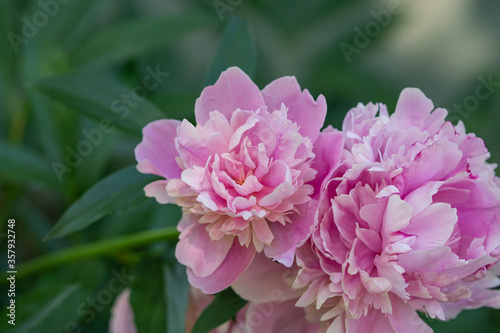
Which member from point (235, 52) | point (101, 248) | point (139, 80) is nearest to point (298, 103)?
point (235, 52)

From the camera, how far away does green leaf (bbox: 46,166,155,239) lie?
422mm

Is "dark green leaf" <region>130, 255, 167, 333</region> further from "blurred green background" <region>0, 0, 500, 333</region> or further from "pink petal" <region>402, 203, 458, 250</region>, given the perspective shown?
"pink petal" <region>402, 203, 458, 250</region>

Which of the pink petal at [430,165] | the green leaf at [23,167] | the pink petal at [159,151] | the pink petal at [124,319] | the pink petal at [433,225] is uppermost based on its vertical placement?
the pink petal at [430,165]

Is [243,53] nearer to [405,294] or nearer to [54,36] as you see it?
[405,294]

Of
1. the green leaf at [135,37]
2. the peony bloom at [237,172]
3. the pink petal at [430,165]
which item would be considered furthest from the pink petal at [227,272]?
the green leaf at [135,37]

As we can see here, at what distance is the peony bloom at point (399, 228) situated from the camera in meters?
0.33

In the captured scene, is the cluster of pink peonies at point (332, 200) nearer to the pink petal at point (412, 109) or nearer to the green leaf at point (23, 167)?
the pink petal at point (412, 109)

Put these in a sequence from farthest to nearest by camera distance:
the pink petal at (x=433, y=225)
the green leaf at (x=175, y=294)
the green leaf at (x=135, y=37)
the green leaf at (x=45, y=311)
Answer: the green leaf at (x=135, y=37) < the green leaf at (x=45, y=311) < the green leaf at (x=175, y=294) < the pink petal at (x=433, y=225)

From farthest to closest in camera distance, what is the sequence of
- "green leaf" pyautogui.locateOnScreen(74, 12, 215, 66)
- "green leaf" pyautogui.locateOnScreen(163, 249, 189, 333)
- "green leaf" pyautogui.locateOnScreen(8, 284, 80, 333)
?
1. "green leaf" pyautogui.locateOnScreen(74, 12, 215, 66)
2. "green leaf" pyautogui.locateOnScreen(8, 284, 80, 333)
3. "green leaf" pyautogui.locateOnScreen(163, 249, 189, 333)

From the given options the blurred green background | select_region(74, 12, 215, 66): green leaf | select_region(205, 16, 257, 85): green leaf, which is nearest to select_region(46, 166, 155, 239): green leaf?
the blurred green background

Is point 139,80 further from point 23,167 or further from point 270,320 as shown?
point 270,320

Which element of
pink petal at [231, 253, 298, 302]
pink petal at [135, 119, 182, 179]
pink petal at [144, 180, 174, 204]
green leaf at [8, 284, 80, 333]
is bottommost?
green leaf at [8, 284, 80, 333]

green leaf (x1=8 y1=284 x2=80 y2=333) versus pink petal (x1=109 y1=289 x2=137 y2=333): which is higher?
pink petal (x1=109 y1=289 x2=137 y2=333)

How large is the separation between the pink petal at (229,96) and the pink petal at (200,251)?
0.07m
